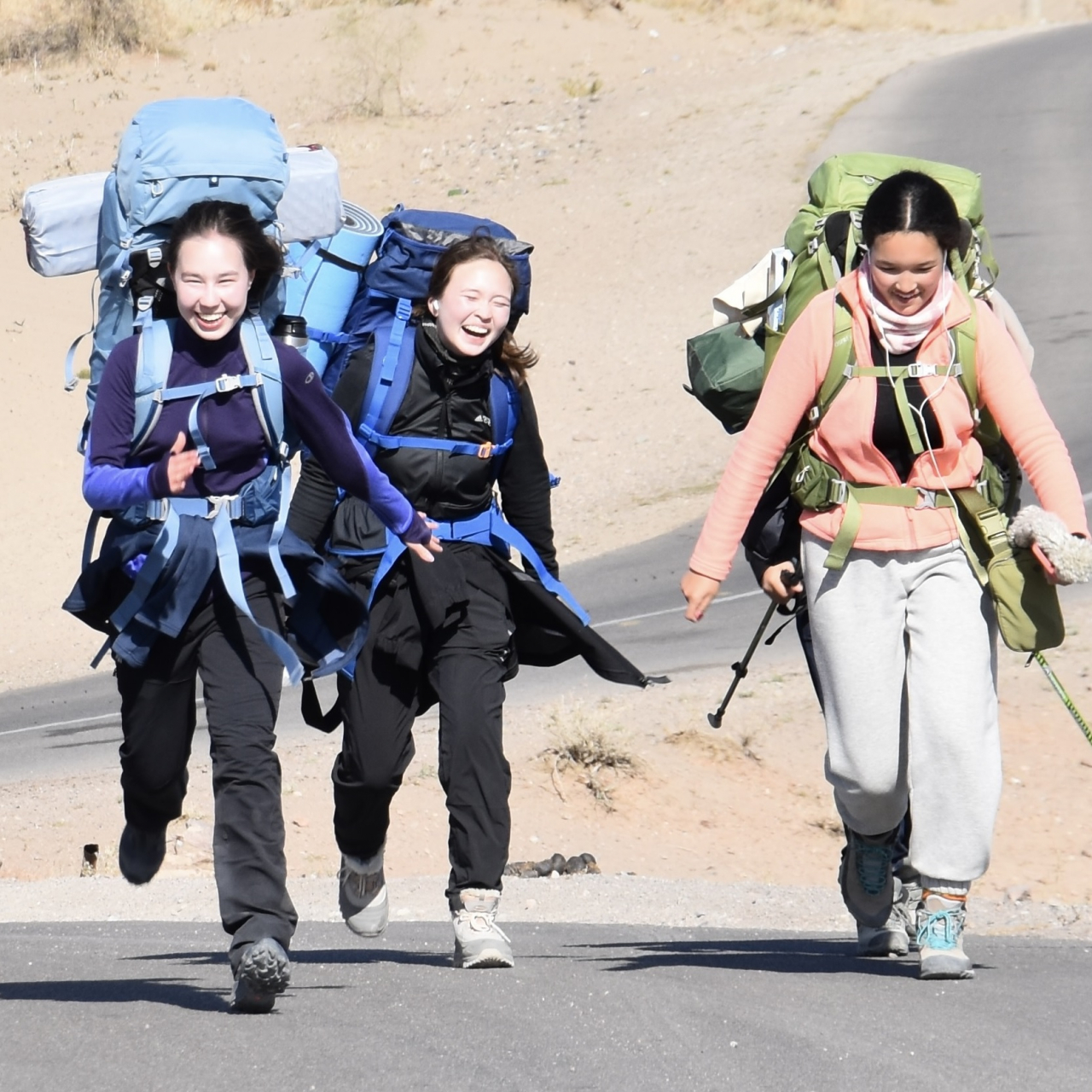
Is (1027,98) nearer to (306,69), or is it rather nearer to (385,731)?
(306,69)

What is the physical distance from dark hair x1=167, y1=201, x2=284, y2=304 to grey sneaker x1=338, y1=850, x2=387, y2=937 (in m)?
1.83

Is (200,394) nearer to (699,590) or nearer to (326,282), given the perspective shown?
(326,282)

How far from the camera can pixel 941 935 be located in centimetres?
517

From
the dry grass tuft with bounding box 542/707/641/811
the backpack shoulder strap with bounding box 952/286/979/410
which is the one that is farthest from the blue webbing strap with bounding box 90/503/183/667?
the dry grass tuft with bounding box 542/707/641/811

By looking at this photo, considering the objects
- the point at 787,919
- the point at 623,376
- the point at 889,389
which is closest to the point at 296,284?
the point at 889,389

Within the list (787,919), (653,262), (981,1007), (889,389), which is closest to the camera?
(981,1007)

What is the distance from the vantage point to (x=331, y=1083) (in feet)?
12.9

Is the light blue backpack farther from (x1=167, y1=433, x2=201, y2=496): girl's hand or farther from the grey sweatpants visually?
the grey sweatpants

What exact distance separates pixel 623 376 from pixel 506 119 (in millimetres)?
11245

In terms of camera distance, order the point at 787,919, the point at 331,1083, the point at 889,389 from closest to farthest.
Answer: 1. the point at 331,1083
2. the point at 889,389
3. the point at 787,919

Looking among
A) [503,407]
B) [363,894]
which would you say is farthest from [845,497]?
[363,894]

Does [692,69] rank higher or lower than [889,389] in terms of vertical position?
higher

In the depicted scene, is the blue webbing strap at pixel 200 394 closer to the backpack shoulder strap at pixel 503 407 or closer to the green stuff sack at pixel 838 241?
the backpack shoulder strap at pixel 503 407

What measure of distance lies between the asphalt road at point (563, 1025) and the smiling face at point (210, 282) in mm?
1578
